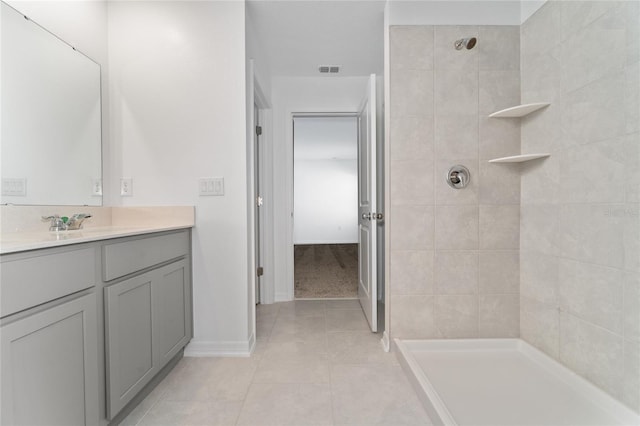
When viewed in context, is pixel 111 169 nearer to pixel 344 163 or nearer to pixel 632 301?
pixel 632 301

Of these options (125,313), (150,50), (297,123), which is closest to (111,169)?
(150,50)

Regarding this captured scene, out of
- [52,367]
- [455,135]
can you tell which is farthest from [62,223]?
[455,135]

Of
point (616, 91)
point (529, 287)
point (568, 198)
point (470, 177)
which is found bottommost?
point (529, 287)

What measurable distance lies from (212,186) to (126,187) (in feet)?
1.82

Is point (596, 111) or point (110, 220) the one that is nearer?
point (596, 111)

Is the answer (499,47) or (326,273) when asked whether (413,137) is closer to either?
(499,47)

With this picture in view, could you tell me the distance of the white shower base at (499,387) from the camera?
55.7 inches

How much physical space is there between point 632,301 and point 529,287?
2.09 feet

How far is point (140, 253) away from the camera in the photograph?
1532mm

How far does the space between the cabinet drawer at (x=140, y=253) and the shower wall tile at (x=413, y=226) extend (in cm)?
132

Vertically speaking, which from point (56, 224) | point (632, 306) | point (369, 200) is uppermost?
point (369, 200)

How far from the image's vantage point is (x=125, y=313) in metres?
1.41

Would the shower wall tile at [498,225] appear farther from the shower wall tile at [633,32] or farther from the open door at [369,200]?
the shower wall tile at [633,32]

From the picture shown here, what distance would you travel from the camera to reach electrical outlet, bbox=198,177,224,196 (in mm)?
2051
